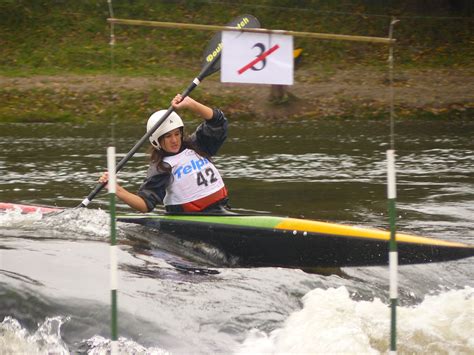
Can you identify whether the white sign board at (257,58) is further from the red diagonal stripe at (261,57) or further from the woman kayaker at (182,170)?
the woman kayaker at (182,170)

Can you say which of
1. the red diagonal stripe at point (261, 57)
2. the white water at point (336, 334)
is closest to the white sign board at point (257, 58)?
the red diagonal stripe at point (261, 57)

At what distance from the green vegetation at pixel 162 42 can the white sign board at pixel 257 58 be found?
11634mm

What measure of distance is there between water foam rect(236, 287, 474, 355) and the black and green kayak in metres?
0.82

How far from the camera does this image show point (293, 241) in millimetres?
7359

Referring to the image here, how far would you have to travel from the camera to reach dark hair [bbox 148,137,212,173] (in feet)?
25.6

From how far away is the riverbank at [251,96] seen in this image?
1791cm

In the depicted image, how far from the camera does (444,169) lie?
12.8 meters

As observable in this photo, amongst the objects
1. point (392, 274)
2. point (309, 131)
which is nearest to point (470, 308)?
point (392, 274)

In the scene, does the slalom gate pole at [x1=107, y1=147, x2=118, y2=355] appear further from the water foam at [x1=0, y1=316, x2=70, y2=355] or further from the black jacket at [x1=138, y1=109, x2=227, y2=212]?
the black jacket at [x1=138, y1=109, x2=227, y2=212]

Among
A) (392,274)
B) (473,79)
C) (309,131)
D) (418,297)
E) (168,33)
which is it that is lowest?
(418,297)

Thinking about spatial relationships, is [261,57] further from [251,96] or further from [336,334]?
[251,96]

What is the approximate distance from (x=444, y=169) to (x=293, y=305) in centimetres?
718

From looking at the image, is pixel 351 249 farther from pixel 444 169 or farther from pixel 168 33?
pixel 168 33

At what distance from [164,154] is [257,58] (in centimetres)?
180
